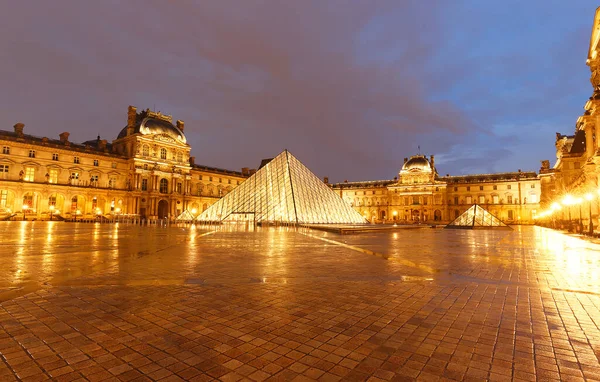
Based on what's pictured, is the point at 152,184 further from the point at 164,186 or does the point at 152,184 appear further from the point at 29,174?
the point at 29,174

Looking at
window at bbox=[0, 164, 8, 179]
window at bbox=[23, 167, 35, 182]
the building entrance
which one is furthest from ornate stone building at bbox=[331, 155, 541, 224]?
window at bbox=[0, 164, 8, 179]

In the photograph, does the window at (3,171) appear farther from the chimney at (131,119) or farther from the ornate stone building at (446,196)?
the ornate stone building at (446,196)

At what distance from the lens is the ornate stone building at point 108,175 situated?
37438 mm

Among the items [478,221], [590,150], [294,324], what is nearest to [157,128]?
[478,221]

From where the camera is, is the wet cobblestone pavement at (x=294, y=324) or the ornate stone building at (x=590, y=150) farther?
the ornate stone building at (x=590, y=150)

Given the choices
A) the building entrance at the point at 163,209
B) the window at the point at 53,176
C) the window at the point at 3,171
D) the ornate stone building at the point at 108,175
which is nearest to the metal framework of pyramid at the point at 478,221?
the ornate stone building at the point at 108,175

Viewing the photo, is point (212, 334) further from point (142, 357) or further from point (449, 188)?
point (449, 188)

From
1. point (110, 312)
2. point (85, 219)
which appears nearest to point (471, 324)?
point (110, 312)

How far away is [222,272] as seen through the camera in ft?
20.0

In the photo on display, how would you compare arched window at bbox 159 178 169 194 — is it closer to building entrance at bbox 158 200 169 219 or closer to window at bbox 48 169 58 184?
building entrance at bbox 158 200 169 219

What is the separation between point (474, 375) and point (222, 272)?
463 cm

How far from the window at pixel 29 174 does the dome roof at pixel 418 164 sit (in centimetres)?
6034

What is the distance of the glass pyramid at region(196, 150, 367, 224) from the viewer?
26719 millimetres

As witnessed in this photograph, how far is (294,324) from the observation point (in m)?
3.37
